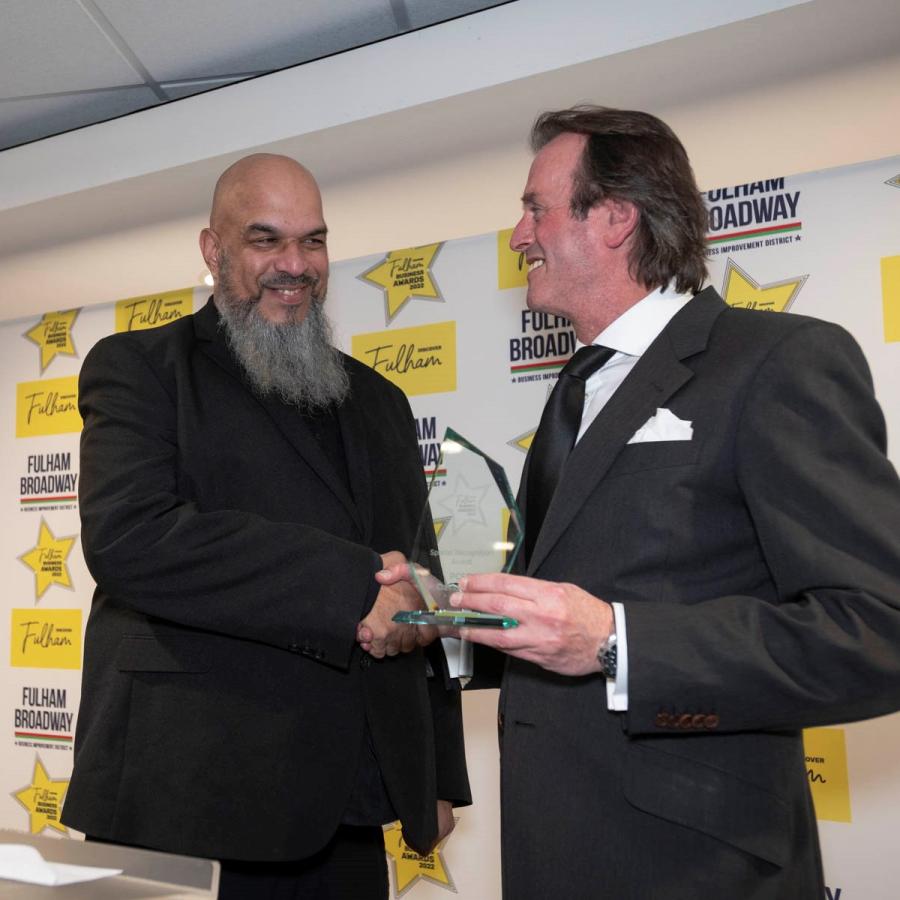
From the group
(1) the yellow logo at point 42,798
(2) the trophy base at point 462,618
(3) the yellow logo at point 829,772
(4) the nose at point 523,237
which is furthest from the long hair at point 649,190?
(1) the yellow logo at point 42,798

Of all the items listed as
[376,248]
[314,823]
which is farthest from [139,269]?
[314,823]

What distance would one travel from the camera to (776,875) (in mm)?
1470

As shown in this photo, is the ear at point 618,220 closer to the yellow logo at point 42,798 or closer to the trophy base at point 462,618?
the trophy base at point 462,618

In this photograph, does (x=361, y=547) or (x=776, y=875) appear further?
(x=361, y=547)

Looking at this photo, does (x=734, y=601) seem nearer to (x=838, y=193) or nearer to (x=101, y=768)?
(x=101, y=768)

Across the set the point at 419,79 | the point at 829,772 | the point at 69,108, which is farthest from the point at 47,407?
the point at 829,772

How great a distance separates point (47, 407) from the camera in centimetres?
447

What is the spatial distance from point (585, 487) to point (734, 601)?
1.00 ft

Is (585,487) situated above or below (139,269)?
below

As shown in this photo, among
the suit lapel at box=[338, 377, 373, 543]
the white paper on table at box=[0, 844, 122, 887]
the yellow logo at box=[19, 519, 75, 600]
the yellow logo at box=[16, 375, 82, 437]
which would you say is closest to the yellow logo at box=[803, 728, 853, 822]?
the suit lapel at box=[338, 377, 373, 543]

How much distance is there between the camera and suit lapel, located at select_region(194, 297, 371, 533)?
2248 millimetres

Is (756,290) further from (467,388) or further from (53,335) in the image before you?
(53,335)

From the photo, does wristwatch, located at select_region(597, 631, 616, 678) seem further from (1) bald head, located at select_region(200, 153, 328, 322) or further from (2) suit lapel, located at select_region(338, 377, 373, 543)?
(1) bald head, located at select_region(200, 153, 328, 322)

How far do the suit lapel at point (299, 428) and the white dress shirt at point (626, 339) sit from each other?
26.3 inches
